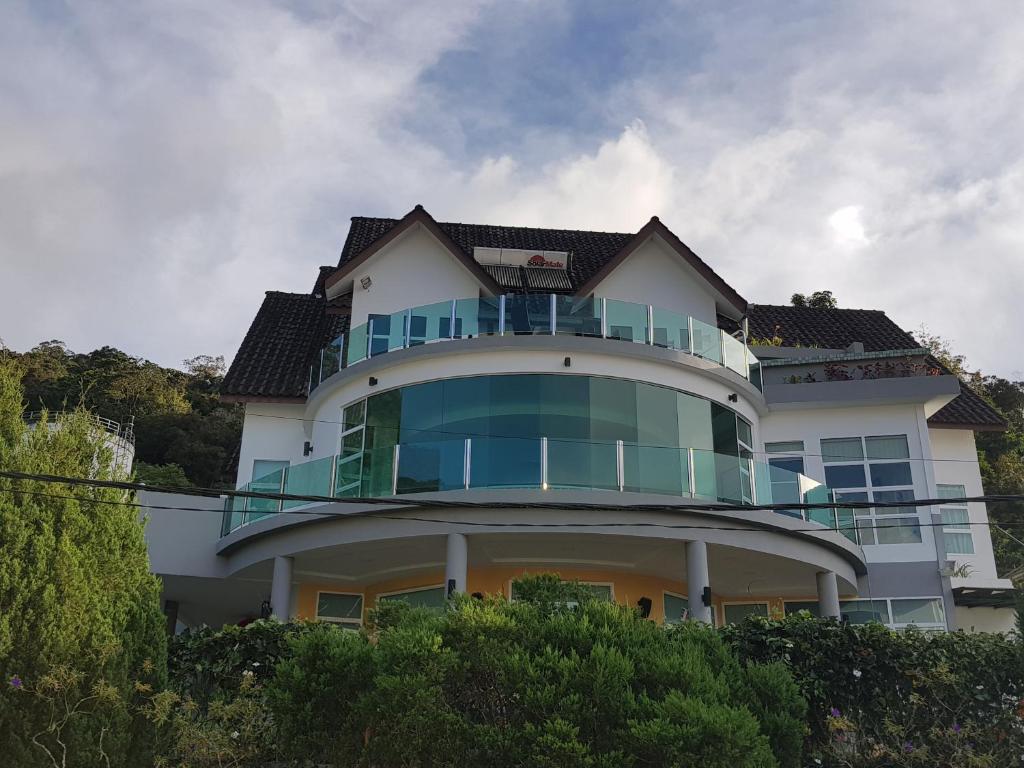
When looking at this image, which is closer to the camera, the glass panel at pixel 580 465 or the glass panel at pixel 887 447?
the glass panel at pixel 580 465

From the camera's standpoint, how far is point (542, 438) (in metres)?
16.6

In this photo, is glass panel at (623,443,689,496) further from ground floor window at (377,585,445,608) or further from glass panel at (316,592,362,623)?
glass panel at (316,592,362,623)

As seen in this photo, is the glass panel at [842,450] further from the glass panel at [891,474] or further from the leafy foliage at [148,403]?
the leafy foliage at [148,403]

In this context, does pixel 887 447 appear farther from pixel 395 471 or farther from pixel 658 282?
pixel 395 471

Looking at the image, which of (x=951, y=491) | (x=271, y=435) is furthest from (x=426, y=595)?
(x=951, y=491)

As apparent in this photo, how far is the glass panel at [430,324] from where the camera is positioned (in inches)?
734

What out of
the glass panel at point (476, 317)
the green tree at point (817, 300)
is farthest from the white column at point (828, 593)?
the green tree at point (817, 300)

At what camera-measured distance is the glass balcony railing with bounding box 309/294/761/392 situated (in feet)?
60.3

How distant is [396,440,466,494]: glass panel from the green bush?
6.47 metres

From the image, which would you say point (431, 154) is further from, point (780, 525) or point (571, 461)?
point (780, 525)

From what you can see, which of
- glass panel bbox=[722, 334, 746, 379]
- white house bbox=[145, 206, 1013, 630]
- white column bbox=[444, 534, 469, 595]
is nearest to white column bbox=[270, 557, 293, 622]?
white house bbox=[145, 206, 1013, 630]

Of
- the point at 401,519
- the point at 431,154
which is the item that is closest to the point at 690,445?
the point at 401,519

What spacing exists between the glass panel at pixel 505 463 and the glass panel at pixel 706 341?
4.34 meters

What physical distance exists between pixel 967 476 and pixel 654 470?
9743 millimetres
